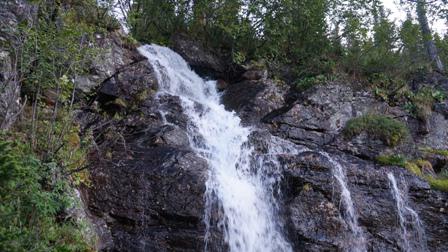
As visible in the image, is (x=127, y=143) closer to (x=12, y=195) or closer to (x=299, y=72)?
(x=12, y=195)

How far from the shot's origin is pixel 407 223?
8.86 metres

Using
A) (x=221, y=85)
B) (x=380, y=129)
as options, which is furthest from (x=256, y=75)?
(x=380, y=129)

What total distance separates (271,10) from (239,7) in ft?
3.77

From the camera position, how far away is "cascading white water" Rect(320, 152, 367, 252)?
8.14m

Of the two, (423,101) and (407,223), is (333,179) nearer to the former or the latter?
(407,223)

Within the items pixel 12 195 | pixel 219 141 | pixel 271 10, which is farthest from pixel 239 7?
pixel 12 195

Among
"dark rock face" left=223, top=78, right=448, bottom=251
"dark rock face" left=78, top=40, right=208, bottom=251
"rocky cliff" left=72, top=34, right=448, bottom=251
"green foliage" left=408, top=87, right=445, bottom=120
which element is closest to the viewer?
"dark rock face" left=78, top=40, right=208, bottom=251

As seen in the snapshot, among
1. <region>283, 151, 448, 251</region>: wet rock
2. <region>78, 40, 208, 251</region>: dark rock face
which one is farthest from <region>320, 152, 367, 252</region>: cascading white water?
<region>78, 40, 208, 251</region>: dark rock face

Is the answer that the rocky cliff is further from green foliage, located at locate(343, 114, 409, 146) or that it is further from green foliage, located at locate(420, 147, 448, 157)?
green foliage, located at locate(420, 147, 448, 157)

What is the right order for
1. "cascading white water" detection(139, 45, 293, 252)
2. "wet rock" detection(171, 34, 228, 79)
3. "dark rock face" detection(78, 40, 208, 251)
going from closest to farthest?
"dark rock face" detection(78, 40, 208, 251) < "cascading white water" detection(139, 45, 293, 252) < "wet rock" detection(171, 34, 228, 79)

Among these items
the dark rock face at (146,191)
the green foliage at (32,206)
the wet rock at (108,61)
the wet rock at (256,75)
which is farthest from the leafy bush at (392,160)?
the green foliage at (32,206)

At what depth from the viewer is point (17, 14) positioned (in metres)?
8.23

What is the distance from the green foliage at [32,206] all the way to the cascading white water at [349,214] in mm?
5093

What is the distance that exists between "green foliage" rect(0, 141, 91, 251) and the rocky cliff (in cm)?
91
